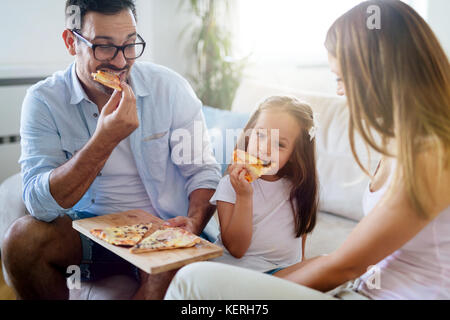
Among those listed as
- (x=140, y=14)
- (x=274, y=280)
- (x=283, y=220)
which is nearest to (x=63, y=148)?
(x=283, y=220)

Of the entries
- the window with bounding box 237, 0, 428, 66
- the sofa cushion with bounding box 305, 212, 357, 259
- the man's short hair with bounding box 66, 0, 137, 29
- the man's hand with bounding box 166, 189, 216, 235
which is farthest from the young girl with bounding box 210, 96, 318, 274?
the window with bounding box 237, 0, 428, 66

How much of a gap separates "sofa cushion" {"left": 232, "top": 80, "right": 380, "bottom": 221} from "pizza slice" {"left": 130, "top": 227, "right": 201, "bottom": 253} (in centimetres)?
86

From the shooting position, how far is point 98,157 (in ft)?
4.84

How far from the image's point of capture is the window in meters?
3.16

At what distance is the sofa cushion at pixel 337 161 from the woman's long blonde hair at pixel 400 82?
885 millimetres

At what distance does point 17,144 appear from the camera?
274cm

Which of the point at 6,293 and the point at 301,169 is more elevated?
the point at 301,169

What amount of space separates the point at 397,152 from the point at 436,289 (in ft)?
1.14

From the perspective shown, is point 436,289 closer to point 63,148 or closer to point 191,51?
point 63,148

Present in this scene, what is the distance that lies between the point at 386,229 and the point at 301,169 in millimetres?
584

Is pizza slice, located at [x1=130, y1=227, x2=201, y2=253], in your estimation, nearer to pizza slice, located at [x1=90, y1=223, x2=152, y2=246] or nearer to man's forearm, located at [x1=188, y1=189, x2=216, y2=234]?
pizza slice, located at [x1=90, y1=223, x2=152, y2=246]

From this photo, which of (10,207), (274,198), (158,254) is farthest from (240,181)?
(10,207)

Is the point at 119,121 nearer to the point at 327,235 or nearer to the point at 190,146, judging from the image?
the point at 190,146

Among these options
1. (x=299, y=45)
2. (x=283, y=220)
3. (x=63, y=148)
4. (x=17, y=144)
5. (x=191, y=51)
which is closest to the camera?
(x=283, y=220)
